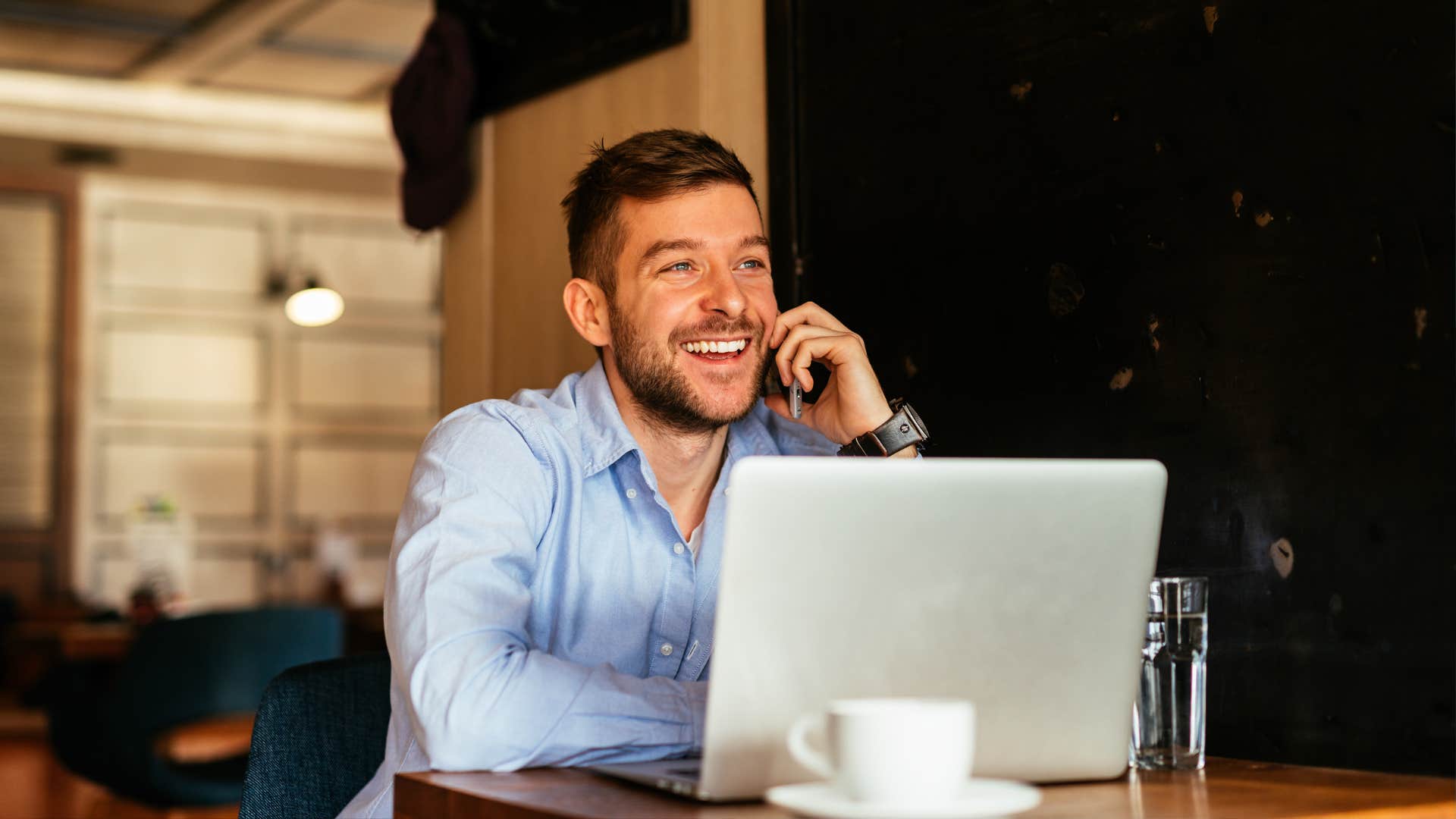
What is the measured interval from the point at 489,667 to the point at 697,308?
0.70 m

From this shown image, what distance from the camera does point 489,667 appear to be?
4.66ft

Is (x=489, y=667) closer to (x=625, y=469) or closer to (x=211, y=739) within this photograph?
(x=625, y=469)

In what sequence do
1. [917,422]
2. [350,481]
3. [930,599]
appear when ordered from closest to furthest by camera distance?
[930,599], [917,422], [350,481]

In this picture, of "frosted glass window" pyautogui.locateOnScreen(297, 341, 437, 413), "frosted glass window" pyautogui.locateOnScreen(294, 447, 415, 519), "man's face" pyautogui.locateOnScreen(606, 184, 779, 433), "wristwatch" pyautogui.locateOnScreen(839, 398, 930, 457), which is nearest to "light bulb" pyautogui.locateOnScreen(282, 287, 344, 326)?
"frosted glass window" pyautogui.locateOnScreen(297, 341, 437, 413)

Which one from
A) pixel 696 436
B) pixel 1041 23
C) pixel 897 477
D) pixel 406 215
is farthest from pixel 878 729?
pixel 406 215

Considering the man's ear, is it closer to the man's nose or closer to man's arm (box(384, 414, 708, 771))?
the man's nose

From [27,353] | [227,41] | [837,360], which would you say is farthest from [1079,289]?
[27,353]

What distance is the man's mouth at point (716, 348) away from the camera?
1.98 m

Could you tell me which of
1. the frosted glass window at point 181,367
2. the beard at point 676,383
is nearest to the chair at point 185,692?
the beard at point 676,383

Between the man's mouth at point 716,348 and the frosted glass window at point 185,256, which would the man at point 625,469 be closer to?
the man's mouth at point 716,348

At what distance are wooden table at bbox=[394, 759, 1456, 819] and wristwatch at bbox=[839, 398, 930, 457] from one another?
64cm

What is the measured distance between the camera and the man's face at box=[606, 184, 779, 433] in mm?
1963

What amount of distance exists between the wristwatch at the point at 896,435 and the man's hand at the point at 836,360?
0.01 m

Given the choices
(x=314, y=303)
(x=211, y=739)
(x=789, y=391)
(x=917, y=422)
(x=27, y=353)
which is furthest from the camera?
(x=27, y=353)
